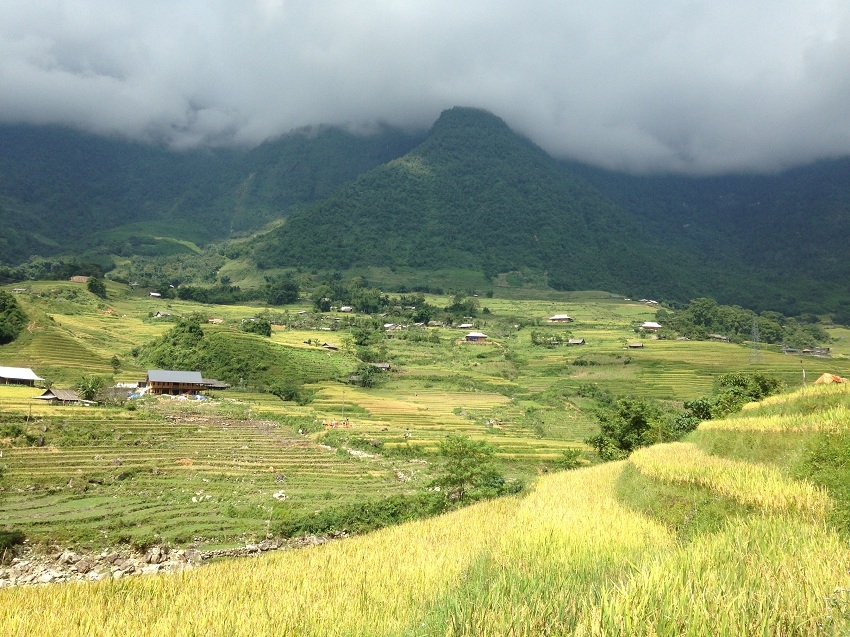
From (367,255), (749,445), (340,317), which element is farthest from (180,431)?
(367,255)

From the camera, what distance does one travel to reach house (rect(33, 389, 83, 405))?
4515 centimetres

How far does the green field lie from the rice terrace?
0.29 m

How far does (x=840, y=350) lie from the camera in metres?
93.6

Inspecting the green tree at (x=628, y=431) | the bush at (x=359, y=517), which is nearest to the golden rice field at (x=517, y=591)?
the bush at (x=359, y=517)

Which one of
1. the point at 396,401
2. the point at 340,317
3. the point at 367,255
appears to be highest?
the point at 367,255

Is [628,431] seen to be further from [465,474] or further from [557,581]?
[557,581]

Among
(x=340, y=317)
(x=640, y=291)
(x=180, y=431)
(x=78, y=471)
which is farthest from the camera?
(x=640, y=291)

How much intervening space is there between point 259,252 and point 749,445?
18119 cm

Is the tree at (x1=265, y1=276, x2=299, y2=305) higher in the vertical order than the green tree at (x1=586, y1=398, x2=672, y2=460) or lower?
higher

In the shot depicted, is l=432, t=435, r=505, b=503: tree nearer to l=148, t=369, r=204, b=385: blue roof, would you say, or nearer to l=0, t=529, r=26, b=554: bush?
l=0, t=529, r=26, b=554: bush

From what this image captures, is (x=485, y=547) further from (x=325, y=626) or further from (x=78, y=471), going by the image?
(x=78, y=471)

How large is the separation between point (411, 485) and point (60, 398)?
33612mm

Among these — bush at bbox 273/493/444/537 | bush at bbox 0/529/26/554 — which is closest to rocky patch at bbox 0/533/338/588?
bush at bbox 0/529/26/554

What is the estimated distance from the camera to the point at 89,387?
4994 cm
